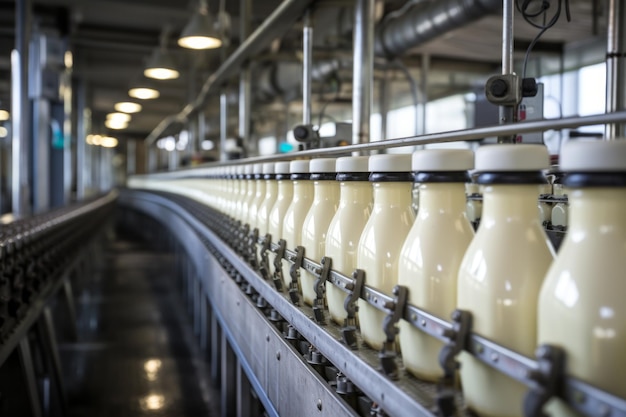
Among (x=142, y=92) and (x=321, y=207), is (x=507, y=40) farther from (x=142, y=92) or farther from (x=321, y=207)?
(x=142, y=92)

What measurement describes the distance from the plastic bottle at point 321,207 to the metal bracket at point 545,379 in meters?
0.70

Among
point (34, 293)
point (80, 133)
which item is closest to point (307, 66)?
point (34, 293)

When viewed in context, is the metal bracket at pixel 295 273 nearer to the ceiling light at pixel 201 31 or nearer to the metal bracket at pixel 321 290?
the metal bracket at pixel 321 290

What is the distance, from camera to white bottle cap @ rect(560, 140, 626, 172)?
1.71 ft

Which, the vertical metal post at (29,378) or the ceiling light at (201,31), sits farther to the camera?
the ceiling light at (201,31)

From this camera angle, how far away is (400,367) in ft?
2.76

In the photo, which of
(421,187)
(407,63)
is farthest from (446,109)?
(421,187)

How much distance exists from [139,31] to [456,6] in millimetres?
Result: 6583

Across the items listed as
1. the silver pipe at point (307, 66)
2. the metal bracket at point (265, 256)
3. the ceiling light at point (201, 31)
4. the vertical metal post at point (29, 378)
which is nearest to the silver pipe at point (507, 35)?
the metal bracket at point (265, 256)

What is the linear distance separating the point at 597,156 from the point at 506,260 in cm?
15

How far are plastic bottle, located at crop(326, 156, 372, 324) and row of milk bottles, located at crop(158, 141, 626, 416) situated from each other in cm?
6

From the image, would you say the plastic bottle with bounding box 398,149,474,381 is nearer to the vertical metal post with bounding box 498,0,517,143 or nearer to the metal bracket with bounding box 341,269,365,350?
the metal bracket with bounding box 341,269,365,350

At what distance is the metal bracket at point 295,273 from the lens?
1.26 meters

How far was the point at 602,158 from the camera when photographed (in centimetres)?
53
